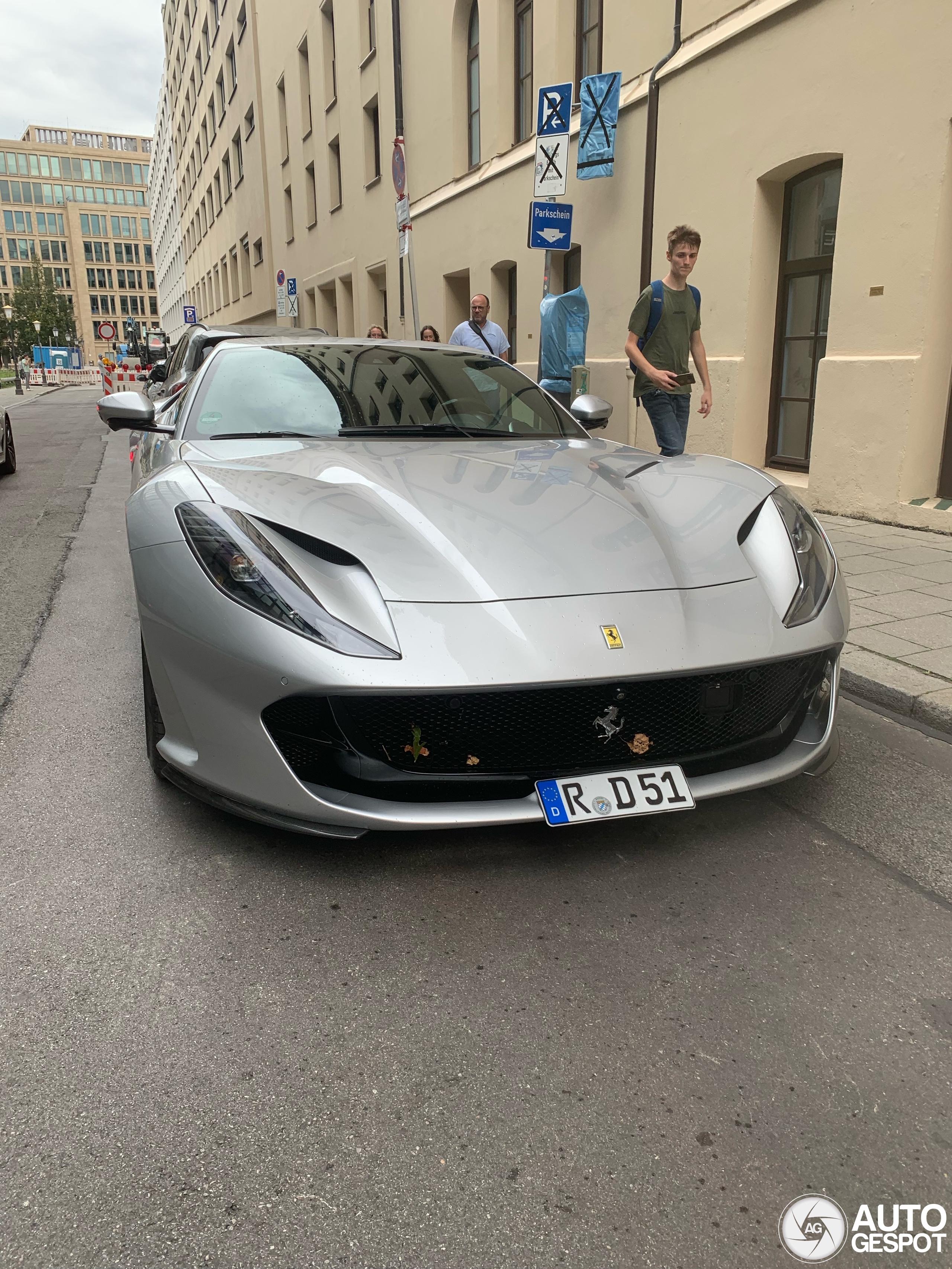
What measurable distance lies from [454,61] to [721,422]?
9.01m

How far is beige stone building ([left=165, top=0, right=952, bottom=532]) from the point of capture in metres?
6.52

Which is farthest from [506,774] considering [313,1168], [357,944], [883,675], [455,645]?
[883,675]

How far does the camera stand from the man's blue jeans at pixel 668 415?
5969mm

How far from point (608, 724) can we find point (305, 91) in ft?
85.8

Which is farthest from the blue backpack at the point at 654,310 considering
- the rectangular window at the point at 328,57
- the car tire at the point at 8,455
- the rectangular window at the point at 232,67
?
the rectangular window at the point at 232,67

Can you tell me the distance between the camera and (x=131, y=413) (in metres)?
3.54

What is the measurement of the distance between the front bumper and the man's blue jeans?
3.77 metres

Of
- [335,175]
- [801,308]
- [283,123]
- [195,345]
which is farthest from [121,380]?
[801,308]

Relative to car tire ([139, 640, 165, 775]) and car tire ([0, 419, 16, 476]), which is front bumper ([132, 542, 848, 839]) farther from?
car tire ([0, 419, 16, 476])

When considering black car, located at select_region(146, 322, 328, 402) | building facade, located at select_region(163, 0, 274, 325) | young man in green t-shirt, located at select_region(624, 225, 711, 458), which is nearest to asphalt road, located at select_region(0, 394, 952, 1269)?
black car, located at select_region(146, 322, 328, 402)

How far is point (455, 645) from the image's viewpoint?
7.01ft

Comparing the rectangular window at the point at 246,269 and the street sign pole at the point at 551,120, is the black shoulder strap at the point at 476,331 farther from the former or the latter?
the rectangular window at the point at 246,269

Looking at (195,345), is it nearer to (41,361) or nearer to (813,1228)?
(813,1228)

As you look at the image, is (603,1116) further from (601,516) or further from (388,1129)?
(601,516)
